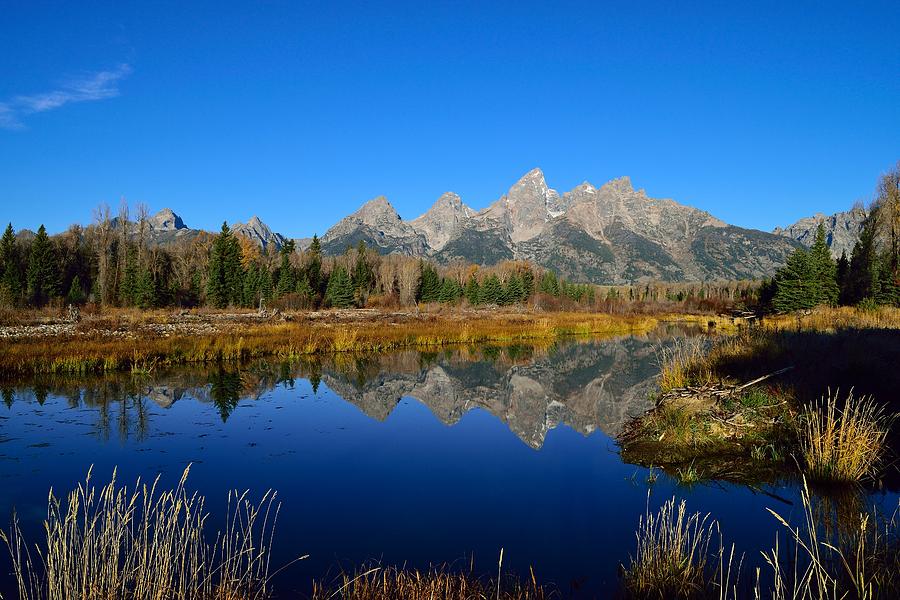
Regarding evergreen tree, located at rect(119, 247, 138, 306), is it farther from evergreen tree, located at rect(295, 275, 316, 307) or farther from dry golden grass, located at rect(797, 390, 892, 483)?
dry golden grass, located at rect(797, 390, 892, 483)

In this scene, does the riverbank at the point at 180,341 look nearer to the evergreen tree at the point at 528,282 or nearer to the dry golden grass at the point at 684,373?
the dry golden grass at the point at 684,373

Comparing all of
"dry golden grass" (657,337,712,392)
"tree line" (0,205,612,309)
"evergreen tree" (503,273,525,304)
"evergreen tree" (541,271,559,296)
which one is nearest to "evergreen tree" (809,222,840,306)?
"dry golden grass" (657,337,712,392)

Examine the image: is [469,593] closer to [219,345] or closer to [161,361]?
[161,361]

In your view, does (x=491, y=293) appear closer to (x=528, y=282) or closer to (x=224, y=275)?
(x=528, y=282)

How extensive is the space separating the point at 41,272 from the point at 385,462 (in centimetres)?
6434

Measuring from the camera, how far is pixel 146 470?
9.98 meters

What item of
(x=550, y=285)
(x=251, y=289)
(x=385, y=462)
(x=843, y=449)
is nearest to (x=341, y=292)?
(x=251, y=289)

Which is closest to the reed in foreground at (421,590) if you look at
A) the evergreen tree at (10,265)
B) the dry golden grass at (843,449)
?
the dry golden grass at (843,449)

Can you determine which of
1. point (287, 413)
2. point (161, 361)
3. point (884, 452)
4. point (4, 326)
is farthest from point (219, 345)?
point (884, 452)

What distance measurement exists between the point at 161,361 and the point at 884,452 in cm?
2418

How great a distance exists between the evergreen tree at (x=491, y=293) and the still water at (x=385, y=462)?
71.4 metres

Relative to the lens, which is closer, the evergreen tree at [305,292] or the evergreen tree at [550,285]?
the evergreen tree at [305,292]

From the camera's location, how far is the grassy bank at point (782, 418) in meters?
8.55

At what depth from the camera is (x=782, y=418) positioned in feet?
35.9
